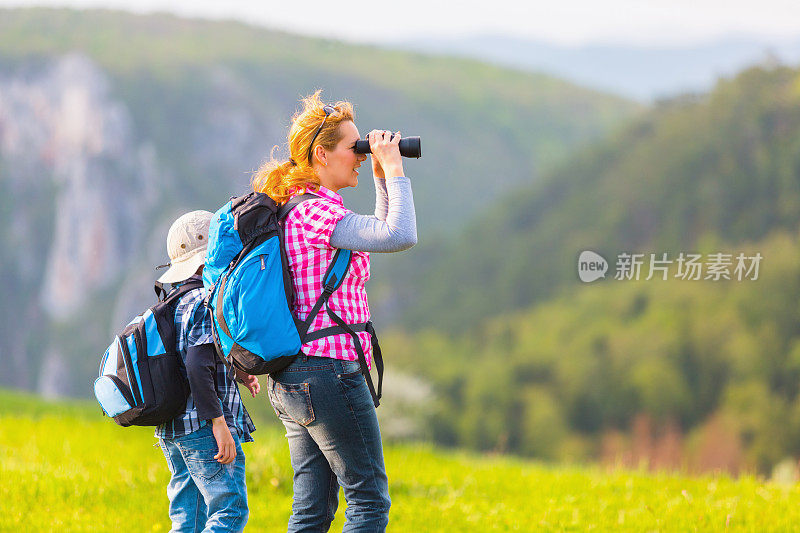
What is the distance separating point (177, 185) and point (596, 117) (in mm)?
51402

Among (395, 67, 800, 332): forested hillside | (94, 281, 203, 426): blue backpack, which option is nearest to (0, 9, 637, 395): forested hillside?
(395, 67, 800, 332): forested hillside

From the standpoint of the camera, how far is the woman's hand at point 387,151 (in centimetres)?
321

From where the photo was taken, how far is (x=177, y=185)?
9081 cm

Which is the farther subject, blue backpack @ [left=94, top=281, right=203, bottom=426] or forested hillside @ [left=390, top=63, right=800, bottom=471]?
forested hillside @ [left=390, top=63, right=800, bottom=471]

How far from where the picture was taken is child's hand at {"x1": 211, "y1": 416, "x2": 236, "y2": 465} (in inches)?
136

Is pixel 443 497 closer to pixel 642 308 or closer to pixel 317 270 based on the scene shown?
pixel 317 270

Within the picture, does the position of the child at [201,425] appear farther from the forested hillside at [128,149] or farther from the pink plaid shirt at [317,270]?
the forested hillside at [128,149]

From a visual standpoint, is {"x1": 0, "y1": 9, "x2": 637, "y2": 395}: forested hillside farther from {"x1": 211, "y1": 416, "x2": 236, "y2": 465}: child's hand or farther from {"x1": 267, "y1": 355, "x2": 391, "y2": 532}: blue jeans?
{"x1": 267, "y1": 355, "x2": 391, "y2": 532}: blue jeans

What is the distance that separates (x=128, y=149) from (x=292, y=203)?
9298 centimetres

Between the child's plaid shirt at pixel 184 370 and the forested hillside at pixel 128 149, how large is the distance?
77.0m

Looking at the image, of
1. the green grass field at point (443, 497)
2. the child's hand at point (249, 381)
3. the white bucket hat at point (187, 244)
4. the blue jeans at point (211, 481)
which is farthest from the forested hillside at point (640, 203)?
the blue jeans at point (211, 481)

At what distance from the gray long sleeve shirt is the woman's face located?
0.84 feet

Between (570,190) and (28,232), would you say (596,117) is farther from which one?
(28,232)

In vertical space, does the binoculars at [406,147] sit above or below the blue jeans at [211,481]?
above
